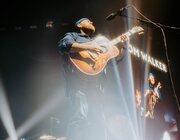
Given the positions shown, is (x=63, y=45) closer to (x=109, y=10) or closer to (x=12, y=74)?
(x=12, y=74)

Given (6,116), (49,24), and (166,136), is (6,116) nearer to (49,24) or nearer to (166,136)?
(49,24)

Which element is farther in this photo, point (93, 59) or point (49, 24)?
point (49, 24)

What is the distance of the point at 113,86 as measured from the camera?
5.29 meters

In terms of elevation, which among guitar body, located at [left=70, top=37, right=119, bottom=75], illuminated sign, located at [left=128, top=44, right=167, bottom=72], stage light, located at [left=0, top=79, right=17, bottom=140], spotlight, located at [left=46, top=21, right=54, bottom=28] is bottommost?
stage light, located at [left=0, top=79, right=17, bottom=140]

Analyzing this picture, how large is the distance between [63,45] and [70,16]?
5.85 ft

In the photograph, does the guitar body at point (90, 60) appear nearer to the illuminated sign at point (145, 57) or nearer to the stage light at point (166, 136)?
the illuminated sign at point (145, 57)

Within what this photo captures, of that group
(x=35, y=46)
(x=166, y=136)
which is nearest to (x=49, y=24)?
(x=35, y=46)

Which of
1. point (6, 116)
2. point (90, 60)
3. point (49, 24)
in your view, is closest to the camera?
point (90, 60)

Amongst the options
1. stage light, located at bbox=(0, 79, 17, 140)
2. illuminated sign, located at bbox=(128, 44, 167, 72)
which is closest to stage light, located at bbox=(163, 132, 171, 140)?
illuminated sign, located at bbox=(128, 44, 167, 72)

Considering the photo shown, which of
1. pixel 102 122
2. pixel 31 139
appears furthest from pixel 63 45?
pixel 31 139

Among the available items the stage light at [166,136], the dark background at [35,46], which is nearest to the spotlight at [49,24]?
the dark background at [35,46]

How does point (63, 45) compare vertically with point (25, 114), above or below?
above

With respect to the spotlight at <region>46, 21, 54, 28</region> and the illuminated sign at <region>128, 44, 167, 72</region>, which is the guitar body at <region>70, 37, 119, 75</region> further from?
the spotlight at <region>46, 21, 54, 28</region>

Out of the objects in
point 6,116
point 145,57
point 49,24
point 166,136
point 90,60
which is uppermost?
point 49,24
